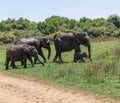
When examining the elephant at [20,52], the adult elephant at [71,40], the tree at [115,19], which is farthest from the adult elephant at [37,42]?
the tree at [115,19]

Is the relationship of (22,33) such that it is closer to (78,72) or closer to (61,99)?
(78,72)

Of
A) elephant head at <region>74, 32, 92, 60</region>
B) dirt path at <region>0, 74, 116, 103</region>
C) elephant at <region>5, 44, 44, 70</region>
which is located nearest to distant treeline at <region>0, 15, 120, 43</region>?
elephant head at <region>74, 32, 92, 60</region>

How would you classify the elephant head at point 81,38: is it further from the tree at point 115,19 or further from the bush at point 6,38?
the tree at point 115,19

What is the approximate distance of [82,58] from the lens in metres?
25.9

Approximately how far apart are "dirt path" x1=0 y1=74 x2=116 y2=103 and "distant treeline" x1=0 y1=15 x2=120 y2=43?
40.3m

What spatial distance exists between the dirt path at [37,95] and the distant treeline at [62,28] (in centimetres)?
4031

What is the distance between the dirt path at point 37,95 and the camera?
1305 cm

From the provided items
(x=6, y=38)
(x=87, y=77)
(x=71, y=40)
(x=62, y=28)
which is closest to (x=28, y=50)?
(x=71, y=40)

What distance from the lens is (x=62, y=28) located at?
77.9 metres

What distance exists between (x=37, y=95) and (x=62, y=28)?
64089mm

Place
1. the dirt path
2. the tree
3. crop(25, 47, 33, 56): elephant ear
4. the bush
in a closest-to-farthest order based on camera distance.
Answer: the dirt path, crop(25, 47, 33, 56): elephant ear, the bush, the tree

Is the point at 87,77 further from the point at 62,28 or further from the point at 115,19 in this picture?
the point at 62,28

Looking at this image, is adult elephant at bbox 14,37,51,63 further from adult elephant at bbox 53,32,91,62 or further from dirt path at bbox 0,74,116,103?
dirt path at bbox 0,74,116,103

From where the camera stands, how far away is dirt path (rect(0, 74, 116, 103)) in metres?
13.1
